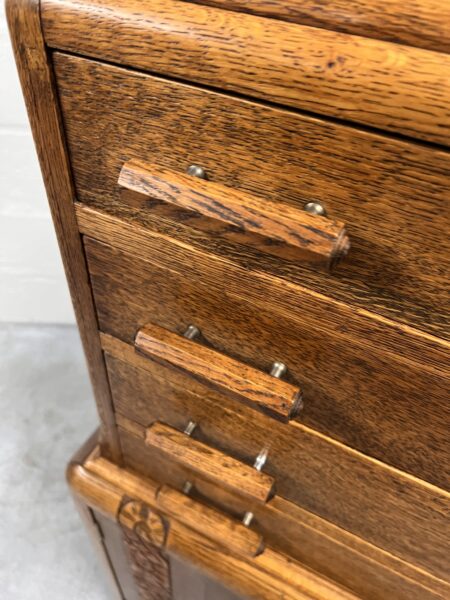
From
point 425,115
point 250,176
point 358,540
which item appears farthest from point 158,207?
point 358,540

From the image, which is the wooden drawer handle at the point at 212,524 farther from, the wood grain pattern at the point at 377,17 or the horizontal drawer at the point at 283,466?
the wood grain pattern at the point at 377,17

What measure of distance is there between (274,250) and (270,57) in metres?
0.11

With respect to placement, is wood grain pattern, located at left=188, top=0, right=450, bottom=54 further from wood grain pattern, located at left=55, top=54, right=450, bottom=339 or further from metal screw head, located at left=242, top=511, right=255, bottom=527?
metal screw head, located at left=242, top=511, right=255, bottom=527

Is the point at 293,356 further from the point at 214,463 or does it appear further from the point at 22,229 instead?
the point at 22,229

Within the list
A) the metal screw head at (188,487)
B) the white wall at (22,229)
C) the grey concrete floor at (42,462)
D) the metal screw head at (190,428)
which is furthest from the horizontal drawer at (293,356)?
the grey concrete floor at (42,462)

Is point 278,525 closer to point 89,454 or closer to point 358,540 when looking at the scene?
point 358,540

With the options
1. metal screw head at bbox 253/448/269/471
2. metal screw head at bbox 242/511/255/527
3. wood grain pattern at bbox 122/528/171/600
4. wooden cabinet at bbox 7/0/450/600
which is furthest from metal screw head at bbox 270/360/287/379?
wood grain pattern at bbox 122/528/171/600

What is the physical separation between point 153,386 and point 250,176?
26 centimetres

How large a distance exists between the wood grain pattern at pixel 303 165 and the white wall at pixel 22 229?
62 centimetres

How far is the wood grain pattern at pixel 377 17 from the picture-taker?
0.25 metres

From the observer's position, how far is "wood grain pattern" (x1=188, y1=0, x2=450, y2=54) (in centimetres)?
25

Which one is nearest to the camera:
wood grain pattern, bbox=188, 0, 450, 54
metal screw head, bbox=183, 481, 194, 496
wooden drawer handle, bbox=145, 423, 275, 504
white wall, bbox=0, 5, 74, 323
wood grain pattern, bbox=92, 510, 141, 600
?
wood grain pattern, bbox=188, 0, 450, 54

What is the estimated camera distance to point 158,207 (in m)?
0.36

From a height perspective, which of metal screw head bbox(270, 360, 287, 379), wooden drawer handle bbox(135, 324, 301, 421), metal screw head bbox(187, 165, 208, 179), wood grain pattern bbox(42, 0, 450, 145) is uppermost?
wood grain pattern bbox(42, 0, 450, 145)
